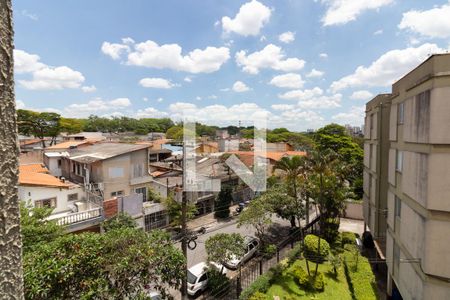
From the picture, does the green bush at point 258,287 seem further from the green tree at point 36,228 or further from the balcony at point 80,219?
the balcony at point 80,219

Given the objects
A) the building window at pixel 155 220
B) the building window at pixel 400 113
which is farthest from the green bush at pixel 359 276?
the building window at pixel 155 220

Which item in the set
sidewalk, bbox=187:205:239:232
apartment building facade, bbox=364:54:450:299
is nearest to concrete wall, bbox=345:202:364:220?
sidewalk, bbox=187:205:239:232

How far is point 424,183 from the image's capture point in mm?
7453

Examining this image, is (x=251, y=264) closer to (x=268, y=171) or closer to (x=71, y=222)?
(x=71, y=222)

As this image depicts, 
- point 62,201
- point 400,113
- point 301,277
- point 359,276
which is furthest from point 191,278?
point 400,113

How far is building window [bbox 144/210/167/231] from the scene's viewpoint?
17.3m

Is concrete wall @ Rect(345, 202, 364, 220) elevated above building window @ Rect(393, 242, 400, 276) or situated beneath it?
situated beneath

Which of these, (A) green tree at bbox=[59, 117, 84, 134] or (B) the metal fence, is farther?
(A) green tree at bbox=[59, 117, 84, 134]

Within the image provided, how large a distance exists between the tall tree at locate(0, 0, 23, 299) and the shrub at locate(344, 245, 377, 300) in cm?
1336

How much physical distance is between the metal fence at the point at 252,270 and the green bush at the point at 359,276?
335 cm

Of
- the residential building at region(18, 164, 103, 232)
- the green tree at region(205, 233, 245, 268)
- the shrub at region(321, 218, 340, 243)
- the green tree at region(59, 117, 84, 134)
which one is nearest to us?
the green tree at region(205, 233, 245, 268)

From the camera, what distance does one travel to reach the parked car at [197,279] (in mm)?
11430

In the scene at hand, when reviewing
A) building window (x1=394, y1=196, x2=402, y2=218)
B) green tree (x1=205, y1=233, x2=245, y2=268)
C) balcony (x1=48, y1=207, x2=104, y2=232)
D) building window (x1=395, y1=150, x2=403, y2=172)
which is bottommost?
green tree (x1=205, y1=233, x2=245, y2=268)

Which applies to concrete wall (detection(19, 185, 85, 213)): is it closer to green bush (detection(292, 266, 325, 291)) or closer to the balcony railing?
the balcony railing
